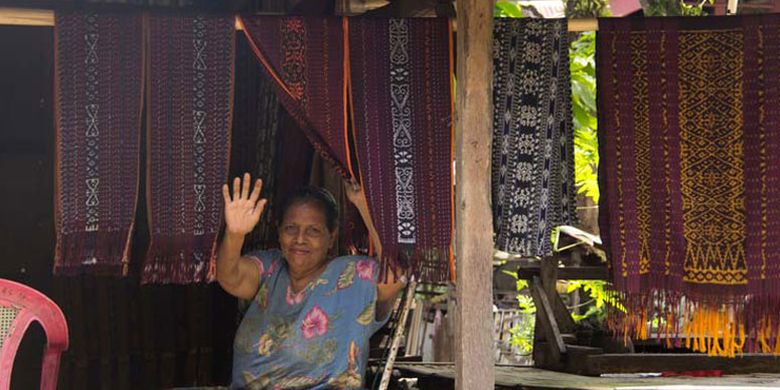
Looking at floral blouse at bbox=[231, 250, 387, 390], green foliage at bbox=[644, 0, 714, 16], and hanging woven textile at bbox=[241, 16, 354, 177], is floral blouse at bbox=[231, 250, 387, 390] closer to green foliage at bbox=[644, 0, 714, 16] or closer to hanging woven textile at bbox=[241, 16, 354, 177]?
hanging woven textile at bbox=[241, 16, 354, 177]

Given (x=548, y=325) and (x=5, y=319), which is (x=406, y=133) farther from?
(x=548, y=325)

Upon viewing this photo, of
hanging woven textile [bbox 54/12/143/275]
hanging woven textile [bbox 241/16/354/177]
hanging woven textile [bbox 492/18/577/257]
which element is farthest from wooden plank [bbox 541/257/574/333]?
hanging woven textile [bbox 54/12/143/275]

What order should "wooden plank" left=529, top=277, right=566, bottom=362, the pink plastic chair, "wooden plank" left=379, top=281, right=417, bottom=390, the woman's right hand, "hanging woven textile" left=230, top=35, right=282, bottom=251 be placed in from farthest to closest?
"wooden plank" left=529, top=277, right=566, bottom=362
"hanging woven textile" left=230, top=35, right=282, bottom=251
"wooden plank" left=379, top=281, right=417, bottom=390
the woman's right hand
the pink plastic chair

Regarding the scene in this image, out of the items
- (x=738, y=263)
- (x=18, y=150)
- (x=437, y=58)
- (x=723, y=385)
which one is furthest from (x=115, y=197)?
(x=723, y=385)

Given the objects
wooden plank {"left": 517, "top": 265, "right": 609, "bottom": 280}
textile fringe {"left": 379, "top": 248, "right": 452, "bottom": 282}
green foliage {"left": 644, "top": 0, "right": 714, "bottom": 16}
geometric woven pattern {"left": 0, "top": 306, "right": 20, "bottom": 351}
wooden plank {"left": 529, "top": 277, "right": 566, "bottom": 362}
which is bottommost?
wooden plank {"left": 529, "top": 277, "right": 566, "bottom": 362}

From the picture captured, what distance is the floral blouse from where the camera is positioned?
559 cm

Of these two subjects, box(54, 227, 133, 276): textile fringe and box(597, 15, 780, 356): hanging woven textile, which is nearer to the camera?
box(54, 227, 133, 276): textile fringe

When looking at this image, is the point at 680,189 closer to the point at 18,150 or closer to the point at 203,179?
the point at 203,179

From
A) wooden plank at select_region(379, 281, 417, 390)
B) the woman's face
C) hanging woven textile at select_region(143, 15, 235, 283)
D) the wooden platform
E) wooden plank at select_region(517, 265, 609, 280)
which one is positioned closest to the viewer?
hanging woven textile at select_region(143, 15, 235, 283)

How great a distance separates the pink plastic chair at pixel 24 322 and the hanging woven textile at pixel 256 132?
189 cm

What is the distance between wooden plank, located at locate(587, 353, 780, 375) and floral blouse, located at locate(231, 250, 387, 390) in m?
1.83

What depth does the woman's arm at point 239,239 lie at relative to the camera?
5195 millimetres

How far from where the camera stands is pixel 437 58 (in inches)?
216

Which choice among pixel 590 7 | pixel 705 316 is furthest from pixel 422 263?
pixel 590 7
